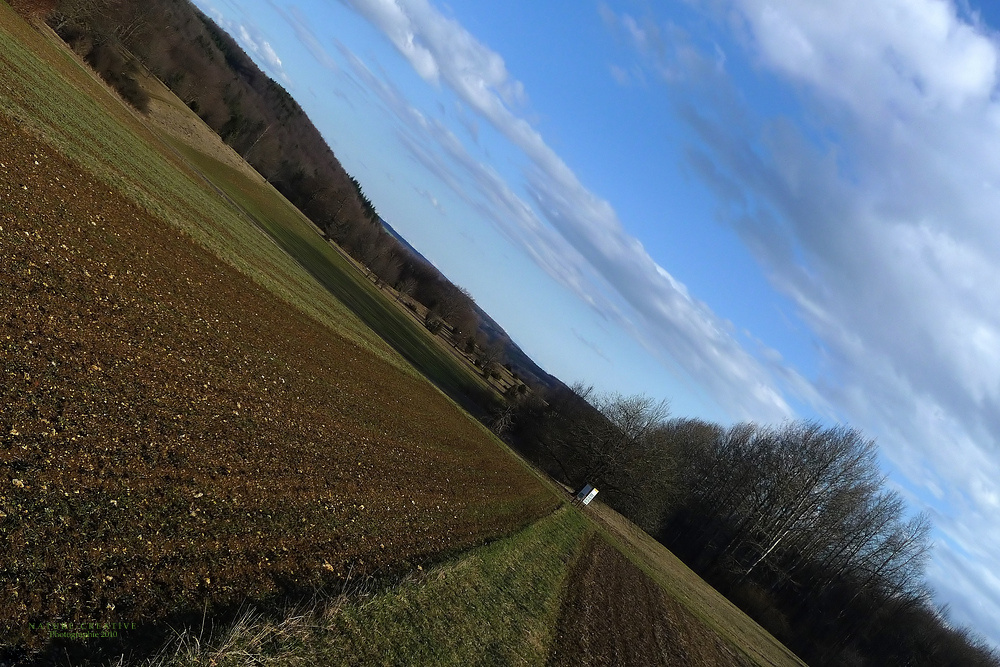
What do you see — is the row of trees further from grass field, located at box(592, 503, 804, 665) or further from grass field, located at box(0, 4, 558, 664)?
grass field, located at box(0, 4, 558, 664)

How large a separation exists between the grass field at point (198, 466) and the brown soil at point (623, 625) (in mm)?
417

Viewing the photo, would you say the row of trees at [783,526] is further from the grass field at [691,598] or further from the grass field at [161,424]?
the grass field at [161,424]

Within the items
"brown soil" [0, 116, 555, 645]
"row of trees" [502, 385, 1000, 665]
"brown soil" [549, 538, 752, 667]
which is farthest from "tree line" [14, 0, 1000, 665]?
"brown soil" [0, 116, 555, 645]

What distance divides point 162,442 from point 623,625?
16.8 metres

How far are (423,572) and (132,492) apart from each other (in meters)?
6.49

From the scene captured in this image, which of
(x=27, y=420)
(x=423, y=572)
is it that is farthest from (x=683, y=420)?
(x=27, y=420)

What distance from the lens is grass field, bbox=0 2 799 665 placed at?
279 inches

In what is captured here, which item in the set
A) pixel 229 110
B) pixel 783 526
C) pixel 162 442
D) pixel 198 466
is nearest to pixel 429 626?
pixel 198 466

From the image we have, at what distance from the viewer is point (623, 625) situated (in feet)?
65.4

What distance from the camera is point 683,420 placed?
109 meters

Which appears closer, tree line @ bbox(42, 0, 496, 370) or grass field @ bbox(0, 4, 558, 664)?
grass field @ bbox(0, 4, 558, 664)

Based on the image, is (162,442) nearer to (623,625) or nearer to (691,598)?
(623,625)

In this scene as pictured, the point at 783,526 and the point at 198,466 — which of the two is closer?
the point at 198,466

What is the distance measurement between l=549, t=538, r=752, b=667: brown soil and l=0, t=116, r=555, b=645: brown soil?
165 inches
